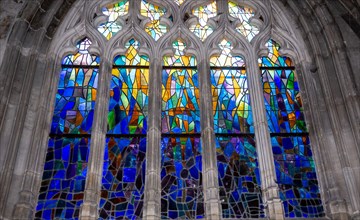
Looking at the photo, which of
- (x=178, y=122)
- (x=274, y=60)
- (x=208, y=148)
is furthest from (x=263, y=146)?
(x=274, y=60)

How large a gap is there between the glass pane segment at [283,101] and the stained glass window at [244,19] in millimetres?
937

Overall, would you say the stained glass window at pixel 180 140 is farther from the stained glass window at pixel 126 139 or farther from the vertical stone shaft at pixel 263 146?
the vertical stone shaft at pixel 263 146

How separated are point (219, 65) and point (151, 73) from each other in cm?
128

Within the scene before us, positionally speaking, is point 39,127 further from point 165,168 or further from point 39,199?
point 165,168

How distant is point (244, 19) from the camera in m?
10.6

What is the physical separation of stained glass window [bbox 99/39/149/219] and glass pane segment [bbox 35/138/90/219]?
362 mm

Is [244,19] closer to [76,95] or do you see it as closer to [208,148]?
[208,148]

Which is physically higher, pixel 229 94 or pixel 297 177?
pixel 229 94

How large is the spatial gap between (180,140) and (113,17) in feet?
10.2

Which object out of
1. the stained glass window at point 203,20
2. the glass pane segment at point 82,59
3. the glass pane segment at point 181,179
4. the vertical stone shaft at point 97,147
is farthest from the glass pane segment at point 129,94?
the stained glass window at point 203,20

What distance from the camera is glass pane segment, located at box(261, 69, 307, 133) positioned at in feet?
29.8

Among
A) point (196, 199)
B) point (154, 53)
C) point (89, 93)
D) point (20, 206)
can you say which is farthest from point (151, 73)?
point (20, 206)

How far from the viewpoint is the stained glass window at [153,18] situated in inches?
403

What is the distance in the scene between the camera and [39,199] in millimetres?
7988
